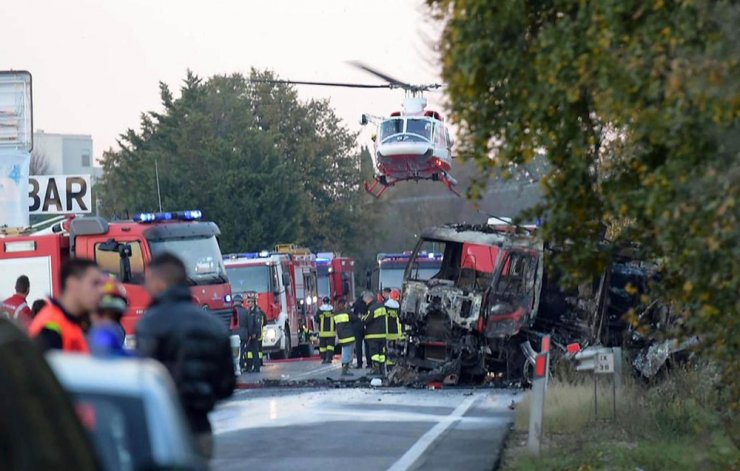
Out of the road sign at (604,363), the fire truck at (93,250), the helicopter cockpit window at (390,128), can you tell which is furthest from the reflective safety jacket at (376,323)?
the road sign at (604,363)

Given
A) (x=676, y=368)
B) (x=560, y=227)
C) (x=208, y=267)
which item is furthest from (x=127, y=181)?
(x=560, y=227)

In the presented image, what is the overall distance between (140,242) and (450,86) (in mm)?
15857

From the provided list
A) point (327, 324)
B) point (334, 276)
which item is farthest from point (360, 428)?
point (334, 276)

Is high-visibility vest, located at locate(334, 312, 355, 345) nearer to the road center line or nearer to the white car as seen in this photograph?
the road center line

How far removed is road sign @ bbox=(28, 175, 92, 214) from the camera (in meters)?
32.2

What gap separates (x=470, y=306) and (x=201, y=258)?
4872 millimetres

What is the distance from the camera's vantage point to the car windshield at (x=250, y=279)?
38.9 metres

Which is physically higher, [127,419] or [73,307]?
[73,307]

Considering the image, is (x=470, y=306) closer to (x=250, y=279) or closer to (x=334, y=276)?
(x=250, y=279)

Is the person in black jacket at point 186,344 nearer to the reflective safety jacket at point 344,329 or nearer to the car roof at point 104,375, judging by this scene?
the car roof at point 104,375

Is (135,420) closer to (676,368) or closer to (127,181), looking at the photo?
(676,368)

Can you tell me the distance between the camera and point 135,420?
3924mm

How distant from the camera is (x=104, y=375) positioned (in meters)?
4.01

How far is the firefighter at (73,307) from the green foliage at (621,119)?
2.74m
